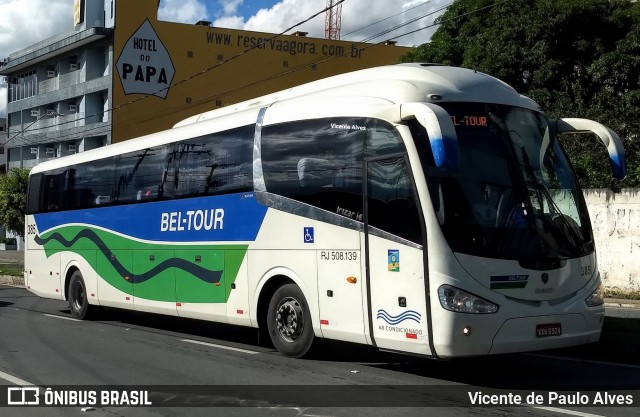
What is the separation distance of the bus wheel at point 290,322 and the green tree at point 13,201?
→ 45361mm

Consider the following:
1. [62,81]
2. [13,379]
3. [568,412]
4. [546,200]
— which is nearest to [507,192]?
[546,200]

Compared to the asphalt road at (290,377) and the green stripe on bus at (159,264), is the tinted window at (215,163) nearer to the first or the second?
the green stripe on bus at (159,264)

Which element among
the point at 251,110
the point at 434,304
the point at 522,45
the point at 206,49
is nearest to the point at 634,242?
the point at 522,45

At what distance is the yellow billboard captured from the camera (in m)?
50.2

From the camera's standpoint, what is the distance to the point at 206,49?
52.6m

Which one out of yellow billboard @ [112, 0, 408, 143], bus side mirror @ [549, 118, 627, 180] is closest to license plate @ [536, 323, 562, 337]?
bus side mirror @ [549, 118, 627, 180]

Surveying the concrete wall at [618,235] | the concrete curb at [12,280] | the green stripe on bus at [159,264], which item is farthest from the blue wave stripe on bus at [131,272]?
the concrete curb at [12,280]

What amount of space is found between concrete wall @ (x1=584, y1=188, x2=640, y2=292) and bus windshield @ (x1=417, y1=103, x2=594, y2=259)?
10.7 meters

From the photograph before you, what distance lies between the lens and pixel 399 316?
8.76 metres

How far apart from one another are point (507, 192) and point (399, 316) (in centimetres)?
180

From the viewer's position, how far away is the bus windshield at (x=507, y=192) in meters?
8.51

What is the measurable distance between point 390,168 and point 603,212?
12493mm

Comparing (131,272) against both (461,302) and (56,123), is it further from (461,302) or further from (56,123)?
(56,123)

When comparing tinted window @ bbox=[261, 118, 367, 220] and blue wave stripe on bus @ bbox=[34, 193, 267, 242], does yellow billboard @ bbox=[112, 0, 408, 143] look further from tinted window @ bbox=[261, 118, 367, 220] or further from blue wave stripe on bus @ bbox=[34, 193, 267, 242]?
tinted window @ bbox=[261, 118, 367, 220]
